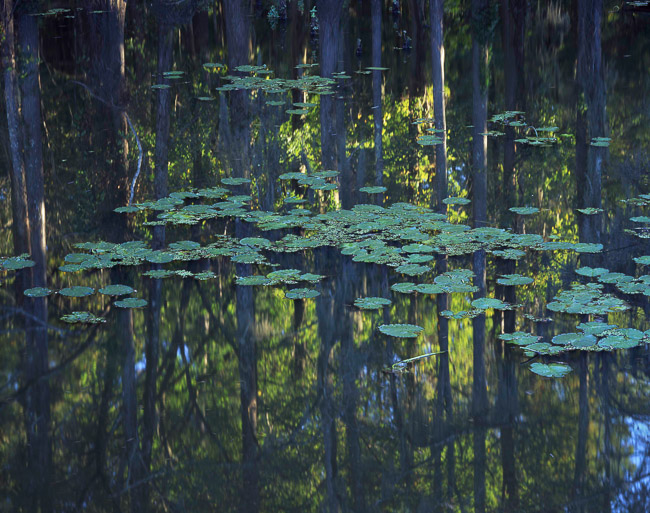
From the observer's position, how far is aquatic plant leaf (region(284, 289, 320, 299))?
5.24 meters

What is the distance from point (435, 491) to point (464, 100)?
835 centimetres

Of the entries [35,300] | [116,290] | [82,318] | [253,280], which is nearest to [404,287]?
[253,280]

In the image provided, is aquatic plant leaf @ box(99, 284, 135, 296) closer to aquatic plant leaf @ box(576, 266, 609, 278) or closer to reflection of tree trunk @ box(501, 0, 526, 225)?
aquatic plant leaf @ box(576, 266, 609, 278)

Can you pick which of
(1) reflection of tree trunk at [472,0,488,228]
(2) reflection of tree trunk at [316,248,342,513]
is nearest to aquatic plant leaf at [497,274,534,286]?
(2) reflection of tree trunk at [316,248,342,513]

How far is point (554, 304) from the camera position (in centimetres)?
494

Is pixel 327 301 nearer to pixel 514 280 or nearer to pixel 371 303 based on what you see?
pixel 371 303

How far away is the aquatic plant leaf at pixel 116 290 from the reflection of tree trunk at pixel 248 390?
0.67 m

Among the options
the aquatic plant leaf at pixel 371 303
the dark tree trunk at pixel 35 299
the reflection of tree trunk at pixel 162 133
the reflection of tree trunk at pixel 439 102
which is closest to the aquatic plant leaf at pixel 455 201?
the reflection of tree trunk at pixel 439 102

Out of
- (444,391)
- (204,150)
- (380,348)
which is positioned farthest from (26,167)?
(444,391)

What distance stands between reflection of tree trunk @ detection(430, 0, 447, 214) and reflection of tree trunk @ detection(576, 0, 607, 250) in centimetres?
116

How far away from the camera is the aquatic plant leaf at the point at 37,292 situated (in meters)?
5.41

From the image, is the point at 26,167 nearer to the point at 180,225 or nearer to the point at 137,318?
the point at 180,225

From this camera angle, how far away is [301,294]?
5270 millimetres

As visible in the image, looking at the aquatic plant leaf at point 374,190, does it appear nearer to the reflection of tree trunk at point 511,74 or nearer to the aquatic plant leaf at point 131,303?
the reflection of tree trunk at point 511,74
